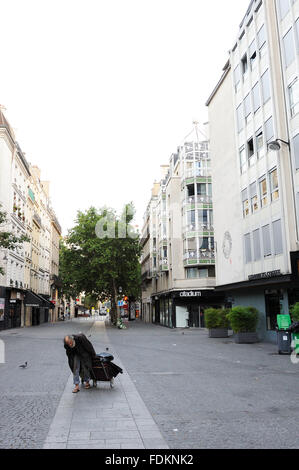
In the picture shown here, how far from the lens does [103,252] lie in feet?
155

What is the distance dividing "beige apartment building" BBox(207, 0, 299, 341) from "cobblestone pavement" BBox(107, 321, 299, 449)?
25.8ft

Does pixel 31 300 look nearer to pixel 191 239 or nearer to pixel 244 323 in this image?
pixel 191 239

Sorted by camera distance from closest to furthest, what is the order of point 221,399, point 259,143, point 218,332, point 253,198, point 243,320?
1. point 221,399
2. point 243,320
3. point 259,143
4. point 253,198
5. point 218,332

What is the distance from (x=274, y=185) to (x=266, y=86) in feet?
18.4

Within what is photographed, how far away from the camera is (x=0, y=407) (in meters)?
7.60

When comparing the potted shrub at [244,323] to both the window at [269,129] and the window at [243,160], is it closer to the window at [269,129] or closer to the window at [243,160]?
the window at [243,160]

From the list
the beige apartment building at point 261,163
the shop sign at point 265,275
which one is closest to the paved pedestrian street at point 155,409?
the shop sign at point 265,275

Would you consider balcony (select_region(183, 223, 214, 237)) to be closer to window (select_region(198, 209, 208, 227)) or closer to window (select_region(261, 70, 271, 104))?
window (select_region(198, 209, 208, 227))

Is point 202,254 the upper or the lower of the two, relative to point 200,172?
lower

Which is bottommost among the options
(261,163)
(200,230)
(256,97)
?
(200,230)

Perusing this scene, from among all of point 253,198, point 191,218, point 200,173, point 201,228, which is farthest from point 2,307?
point 253,198

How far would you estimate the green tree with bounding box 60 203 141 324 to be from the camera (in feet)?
158

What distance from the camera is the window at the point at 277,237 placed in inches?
840
